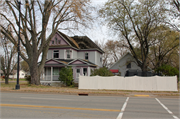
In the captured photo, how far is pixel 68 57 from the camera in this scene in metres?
35.0

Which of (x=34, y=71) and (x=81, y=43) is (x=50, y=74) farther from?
(x=34, y=71)

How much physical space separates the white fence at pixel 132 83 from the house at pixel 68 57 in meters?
11.0

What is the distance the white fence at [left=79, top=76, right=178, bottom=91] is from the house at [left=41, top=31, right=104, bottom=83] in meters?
11.0

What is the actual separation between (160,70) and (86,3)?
1377 cm

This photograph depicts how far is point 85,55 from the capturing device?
3716 centimetres

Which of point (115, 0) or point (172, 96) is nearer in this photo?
point (172, 96)

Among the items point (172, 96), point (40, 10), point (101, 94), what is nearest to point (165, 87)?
point (172, 96)

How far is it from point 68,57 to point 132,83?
1767 cm

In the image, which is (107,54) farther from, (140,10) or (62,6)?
(62,6)

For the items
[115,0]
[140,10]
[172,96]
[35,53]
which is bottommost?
[172,96]

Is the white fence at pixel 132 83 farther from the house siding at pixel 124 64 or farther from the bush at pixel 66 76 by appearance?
the house siding at pixel 124 64

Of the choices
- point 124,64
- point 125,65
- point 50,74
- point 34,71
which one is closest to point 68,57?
point 50,74

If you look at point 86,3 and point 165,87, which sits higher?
point 86,3

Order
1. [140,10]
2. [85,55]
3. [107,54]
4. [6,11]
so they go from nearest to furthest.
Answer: [6,11] < [140,10] < [85,55] < [107,54]
